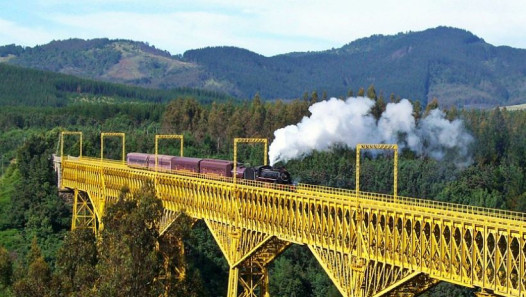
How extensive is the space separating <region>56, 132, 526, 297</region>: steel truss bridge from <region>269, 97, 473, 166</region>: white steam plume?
42.8 feet

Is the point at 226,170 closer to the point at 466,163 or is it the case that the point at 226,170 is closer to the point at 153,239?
the point at 153,239

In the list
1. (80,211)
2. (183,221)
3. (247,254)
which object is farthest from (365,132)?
(183,221)

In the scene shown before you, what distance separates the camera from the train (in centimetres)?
6262

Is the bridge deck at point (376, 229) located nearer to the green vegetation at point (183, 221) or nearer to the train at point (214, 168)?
the train at point (214, 168)

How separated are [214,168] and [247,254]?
14796 mm

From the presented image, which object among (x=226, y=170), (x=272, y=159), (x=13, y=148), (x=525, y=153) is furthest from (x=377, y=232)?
(x=13, y=148)

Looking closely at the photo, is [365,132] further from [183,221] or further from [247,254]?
[183,221]

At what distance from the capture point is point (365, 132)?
100 meters

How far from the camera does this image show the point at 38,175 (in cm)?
11031

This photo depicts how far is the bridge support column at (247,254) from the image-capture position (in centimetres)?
5938

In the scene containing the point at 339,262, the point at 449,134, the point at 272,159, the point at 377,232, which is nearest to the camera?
the point at 377,232

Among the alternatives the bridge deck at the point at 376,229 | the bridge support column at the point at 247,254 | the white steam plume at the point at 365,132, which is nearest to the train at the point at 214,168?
the bridge deck at the point at 376,229

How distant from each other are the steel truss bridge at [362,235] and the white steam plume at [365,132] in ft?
42.8

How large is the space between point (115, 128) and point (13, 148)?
2778 centimetres
